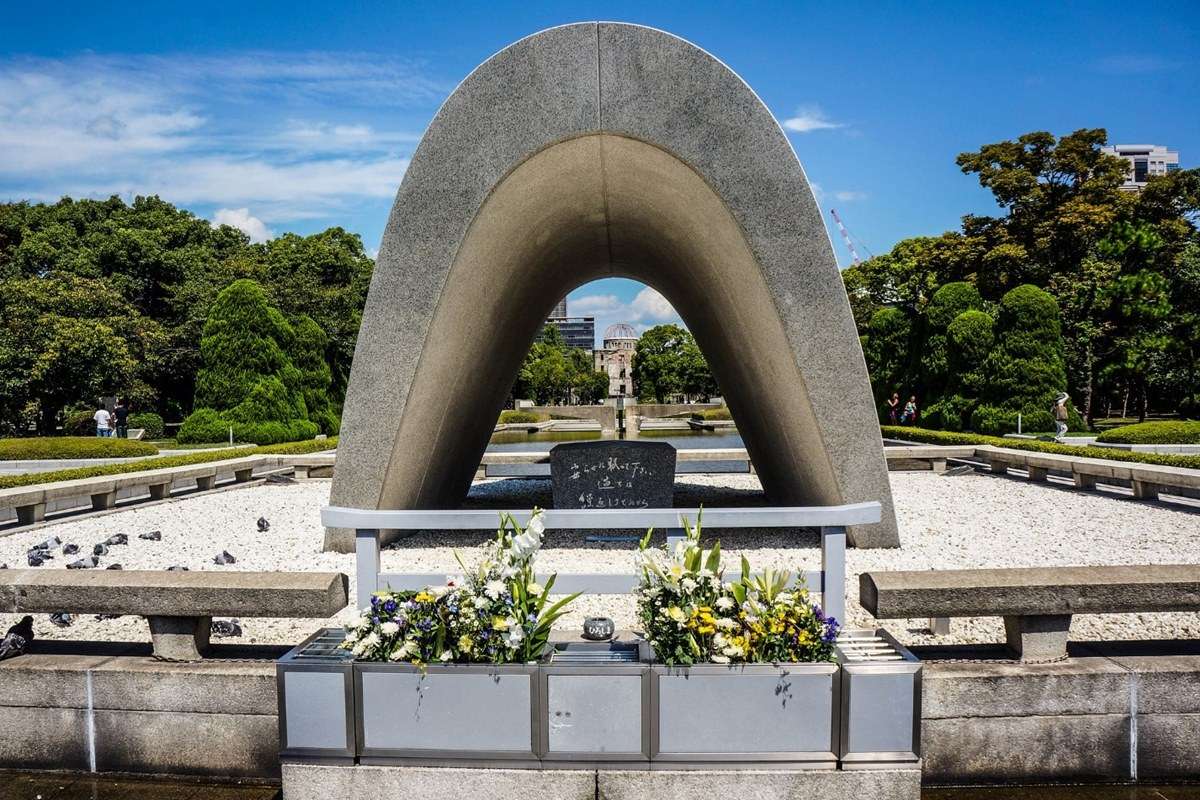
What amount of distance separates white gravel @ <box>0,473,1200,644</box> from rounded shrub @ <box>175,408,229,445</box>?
1392 centimetres

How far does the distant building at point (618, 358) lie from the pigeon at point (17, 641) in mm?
108388

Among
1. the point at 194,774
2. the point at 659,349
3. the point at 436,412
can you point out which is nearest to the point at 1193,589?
the point at 194,774

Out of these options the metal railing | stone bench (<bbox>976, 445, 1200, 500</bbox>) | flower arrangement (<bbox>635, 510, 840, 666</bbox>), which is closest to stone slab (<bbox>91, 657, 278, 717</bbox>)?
the metal railing

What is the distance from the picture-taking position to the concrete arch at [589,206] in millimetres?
6582

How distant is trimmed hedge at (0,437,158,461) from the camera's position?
58.1ft

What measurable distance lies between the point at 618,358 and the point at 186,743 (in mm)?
130344

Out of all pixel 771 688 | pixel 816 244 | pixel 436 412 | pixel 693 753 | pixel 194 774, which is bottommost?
pixel 194 774

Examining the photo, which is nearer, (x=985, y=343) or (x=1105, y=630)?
(x=1105, y=630)

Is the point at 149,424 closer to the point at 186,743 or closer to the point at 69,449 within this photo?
the point at 69,449

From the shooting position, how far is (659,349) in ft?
266

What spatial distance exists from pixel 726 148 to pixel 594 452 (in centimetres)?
410

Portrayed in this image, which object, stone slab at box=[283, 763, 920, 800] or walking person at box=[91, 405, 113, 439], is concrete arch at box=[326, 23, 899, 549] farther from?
walking person at box=[91, 405, 113, 439]

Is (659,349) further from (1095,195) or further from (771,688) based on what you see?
(771,688)

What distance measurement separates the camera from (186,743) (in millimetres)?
3805
